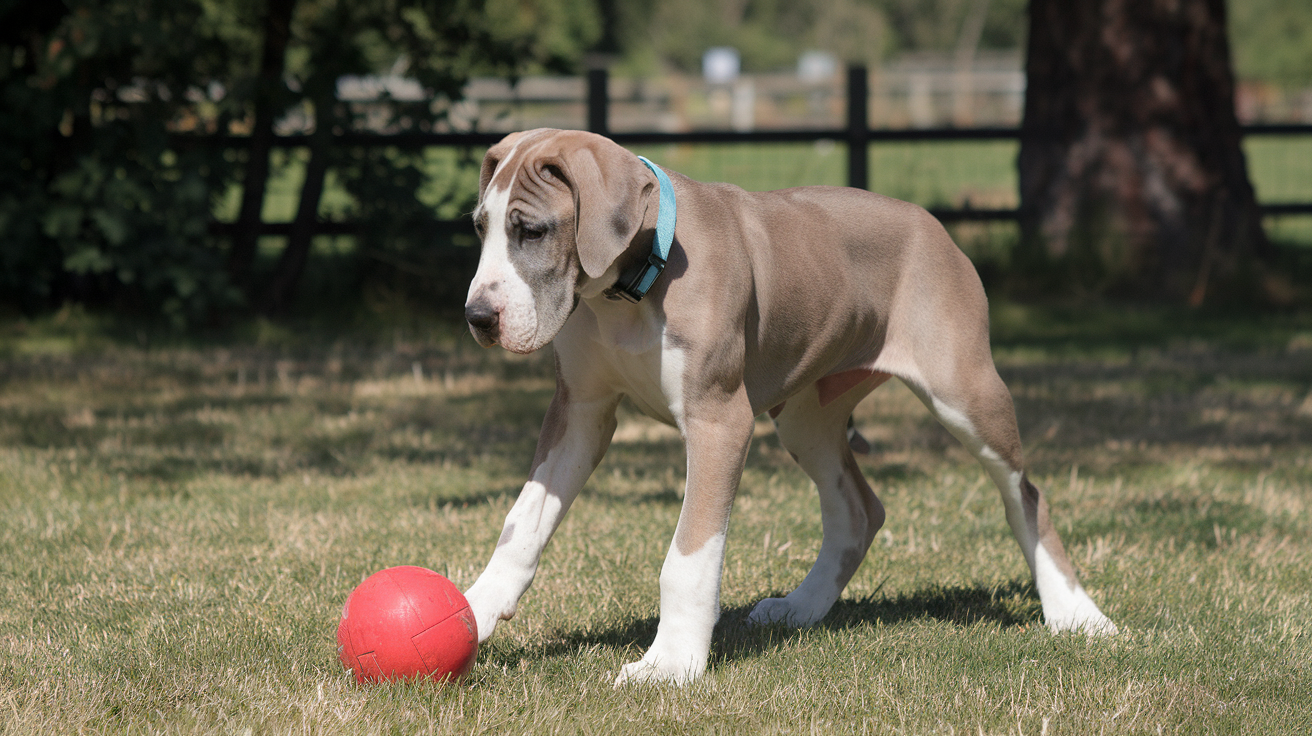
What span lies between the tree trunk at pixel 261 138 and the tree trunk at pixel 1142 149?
6.40m

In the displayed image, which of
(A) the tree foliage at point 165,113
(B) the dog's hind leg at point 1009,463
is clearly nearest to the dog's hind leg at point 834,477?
(B) the dog's hind leg at point 1009,463

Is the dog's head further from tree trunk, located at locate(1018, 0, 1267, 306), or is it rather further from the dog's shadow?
tree trunk, located at locate(1018, 0, 1267, 306)

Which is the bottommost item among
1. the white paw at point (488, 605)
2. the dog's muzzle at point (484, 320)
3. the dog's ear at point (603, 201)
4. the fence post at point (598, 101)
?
the white paw at point (488, 605)

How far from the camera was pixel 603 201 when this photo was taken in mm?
3342

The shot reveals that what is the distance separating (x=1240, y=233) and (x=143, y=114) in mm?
9053

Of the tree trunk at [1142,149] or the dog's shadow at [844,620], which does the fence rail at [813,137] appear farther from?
the dog's shadow at [844,620]

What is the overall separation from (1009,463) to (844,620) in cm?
72

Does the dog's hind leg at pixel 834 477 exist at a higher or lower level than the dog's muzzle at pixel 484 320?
lower

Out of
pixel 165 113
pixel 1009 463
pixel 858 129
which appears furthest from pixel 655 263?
pixel 858 129

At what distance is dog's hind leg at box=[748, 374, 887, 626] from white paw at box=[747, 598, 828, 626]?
4 centimetres

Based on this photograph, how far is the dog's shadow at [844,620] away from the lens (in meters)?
3.95

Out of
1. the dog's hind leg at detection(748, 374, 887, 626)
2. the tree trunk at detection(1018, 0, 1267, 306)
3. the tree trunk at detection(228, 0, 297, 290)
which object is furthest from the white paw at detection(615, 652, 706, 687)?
the tree trunk at detection(1018, 0, 1267, 306)

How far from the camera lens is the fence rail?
35.8 feet

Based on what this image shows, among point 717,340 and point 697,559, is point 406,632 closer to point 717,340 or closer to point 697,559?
point 697,559
